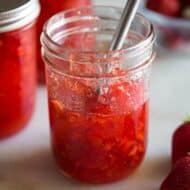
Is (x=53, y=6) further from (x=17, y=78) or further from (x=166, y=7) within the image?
(x=166, y=7)

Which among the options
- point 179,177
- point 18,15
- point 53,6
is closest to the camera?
point 179,177

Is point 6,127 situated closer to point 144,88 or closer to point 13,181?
point 13,181

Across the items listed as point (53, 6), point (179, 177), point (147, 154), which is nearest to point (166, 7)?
point (53, 6)

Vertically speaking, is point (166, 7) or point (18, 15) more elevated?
point (18, 15)

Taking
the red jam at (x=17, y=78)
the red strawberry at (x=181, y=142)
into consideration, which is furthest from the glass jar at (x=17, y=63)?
the red strawberry at (x=181, y=142)

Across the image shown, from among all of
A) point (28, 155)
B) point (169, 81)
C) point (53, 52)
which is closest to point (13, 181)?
point (28, 155)

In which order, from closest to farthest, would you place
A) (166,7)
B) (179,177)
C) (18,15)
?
1. (179,177)
2. (18,15)
3. (166,7)

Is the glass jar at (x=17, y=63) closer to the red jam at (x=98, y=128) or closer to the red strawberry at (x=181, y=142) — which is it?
the red jam at (x=98, y=128)

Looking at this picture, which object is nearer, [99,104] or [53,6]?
[99,104]
